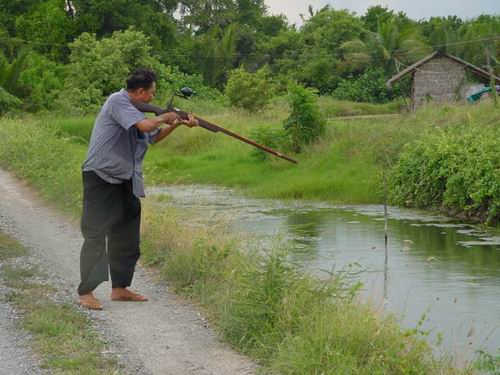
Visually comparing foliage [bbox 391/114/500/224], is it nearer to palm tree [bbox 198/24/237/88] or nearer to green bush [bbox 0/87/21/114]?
green bush [bbox 0/87/21/114]

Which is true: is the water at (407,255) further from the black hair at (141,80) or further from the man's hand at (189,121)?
the black hair at (141,80)

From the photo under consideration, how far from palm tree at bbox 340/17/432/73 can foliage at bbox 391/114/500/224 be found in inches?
992

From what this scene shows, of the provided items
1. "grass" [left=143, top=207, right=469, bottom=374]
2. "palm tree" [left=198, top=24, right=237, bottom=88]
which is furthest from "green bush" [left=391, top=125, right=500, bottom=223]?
"palm tree" [left=198, top=24, right=237, bottom=88]

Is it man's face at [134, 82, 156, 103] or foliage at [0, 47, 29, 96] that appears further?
foliage at [0, 47, 29, 96]

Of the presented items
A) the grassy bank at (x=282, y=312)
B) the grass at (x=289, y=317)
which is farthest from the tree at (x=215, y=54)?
the grass at (x=289, y=317)

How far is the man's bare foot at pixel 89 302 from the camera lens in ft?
23.5

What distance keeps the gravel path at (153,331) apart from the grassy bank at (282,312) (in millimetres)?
151

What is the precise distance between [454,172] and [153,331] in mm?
11129

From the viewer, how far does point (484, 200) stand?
16.0 metres

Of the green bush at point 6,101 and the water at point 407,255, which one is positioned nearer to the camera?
the water at point 407,255

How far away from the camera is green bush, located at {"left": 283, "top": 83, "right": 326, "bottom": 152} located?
2331 centimetres

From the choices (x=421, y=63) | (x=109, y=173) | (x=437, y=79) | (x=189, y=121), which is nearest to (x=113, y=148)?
(x=109, y=173)

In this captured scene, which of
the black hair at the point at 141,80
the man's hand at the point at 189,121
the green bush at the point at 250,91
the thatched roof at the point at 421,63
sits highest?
the thatched roof at the point at 421,63

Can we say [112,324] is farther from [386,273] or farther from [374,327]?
[386,273]
